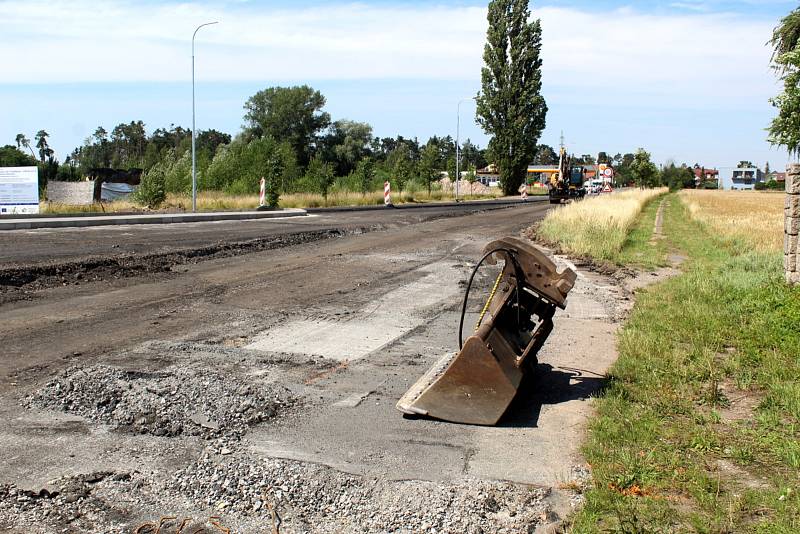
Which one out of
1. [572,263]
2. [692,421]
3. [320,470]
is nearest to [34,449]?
[320,470]

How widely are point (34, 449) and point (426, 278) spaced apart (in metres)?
9.13

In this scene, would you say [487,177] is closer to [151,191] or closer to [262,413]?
[151,191]

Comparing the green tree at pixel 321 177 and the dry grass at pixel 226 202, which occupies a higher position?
the green tree at pixel 321 177

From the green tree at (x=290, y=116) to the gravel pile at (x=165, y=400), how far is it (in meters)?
81.6

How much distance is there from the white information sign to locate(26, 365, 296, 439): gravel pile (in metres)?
22.0

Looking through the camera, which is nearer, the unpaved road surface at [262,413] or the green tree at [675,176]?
the unpaved road surface at [262,413]

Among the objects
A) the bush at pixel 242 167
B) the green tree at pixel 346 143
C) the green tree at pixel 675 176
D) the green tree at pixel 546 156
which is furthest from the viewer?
the green tree at pixel 546 156

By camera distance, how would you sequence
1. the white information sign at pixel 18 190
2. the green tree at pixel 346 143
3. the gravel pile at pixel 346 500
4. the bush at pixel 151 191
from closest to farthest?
the gravel pile at pixel 346 500 < the white information sign at pixel 18 190 < the bush at pixel 151 191 < the green tree at pixel 346 143

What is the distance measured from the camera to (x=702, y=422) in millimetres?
5586

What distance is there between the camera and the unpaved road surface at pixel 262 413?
410 centimetres

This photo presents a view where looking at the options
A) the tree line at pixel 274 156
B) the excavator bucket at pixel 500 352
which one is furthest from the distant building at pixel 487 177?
the excavator bucket at pixel 500 352

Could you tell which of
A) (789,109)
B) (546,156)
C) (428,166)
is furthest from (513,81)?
(546,156)

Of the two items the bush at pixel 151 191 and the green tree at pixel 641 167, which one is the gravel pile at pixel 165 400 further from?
the green tree at pixel 641 167

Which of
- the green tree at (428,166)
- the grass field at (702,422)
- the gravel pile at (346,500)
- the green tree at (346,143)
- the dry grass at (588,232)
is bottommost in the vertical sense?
the gravel pile at (346,500)
